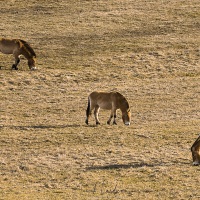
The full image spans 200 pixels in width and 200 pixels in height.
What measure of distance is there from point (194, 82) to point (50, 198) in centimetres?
2036

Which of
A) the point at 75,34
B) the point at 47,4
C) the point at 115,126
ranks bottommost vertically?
the point at 115,126

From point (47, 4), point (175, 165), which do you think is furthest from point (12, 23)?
point (175, 165)

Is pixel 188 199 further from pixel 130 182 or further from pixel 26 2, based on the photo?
pixel 26 2

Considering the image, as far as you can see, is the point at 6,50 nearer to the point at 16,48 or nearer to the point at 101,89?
the point at 16,48

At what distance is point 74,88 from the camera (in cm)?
3675

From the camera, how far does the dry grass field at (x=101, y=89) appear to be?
2098 cm

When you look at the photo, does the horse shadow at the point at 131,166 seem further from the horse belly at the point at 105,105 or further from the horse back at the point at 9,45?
the horse back at the point at 9,45

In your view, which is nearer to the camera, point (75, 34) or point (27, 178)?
point (27, 178)

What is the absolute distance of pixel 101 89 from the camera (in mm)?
36719

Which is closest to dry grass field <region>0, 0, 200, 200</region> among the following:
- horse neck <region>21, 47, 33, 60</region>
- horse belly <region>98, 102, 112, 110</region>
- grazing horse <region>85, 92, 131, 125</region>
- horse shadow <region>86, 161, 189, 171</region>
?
horse shadow <region>86, 161, 189, 171</region>

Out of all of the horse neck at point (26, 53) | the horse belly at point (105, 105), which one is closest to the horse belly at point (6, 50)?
the horse neck at point (26, 53)

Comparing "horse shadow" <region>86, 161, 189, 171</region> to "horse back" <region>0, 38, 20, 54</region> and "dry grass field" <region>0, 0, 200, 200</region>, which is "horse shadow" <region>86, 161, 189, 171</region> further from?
"horse back" <region>0, 38, 20, 54</region>

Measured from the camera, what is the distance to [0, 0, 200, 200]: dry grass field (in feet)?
68.8

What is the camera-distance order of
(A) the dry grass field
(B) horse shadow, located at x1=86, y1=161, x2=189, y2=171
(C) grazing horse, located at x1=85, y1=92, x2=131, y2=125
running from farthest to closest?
(C) grazing horse, located at x1=85, y1=92, x2=131, y2=125
(B) horse shadow, located at x1=86, y1=161, x2=189, y2=171
(A) the dry grass field
